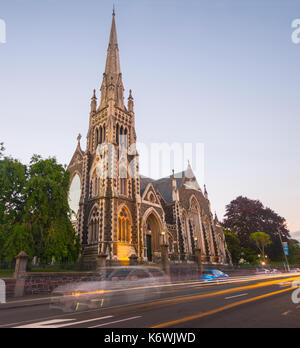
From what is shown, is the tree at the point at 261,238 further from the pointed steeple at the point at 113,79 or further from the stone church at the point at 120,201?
the pointed steeple at the point at 113,79

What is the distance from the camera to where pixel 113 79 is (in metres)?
39.4

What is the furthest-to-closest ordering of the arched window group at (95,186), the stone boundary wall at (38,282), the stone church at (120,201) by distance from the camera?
the arched window group at (95,186) → the stone church at (120,201) → the stone boundary wall at (38,282)

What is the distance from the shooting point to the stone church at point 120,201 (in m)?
28.1

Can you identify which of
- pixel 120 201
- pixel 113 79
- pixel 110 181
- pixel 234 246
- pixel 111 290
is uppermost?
pixel 113 79

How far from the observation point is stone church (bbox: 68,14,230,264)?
28.1 m

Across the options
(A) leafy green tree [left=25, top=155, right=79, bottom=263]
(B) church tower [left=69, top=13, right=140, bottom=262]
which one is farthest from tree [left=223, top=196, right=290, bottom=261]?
(A) leafy green tree [left=25, top=155, right=79, bottom=263]

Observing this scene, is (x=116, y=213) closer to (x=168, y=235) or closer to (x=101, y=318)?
(x=168, y=235)

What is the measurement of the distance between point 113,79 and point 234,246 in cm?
4677

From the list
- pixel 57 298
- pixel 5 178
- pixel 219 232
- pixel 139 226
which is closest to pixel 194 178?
pixel 219 232

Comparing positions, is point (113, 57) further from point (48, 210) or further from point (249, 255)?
point (249, 255)

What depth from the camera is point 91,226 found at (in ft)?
97.3

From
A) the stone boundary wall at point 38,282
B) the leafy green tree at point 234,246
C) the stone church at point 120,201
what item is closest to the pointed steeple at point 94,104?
the stone church at point 120,201

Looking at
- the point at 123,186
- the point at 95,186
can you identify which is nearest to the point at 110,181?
the point at 123,186

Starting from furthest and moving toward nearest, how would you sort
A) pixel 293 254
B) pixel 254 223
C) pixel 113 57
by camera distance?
pixel 293 254, pixel 254 223, pixel 113 57
